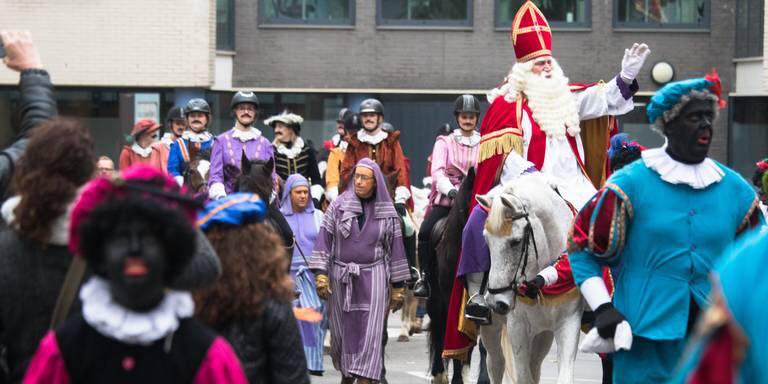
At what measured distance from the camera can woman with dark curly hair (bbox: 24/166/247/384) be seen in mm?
4266

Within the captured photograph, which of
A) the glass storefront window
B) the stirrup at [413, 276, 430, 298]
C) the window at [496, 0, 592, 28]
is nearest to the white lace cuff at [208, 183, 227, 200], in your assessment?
the stirrup at [413, 276, 430, 298]

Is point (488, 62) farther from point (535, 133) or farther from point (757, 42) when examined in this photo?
point (535, 133)

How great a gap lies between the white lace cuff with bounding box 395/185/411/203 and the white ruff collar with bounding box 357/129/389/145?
1.70 ft

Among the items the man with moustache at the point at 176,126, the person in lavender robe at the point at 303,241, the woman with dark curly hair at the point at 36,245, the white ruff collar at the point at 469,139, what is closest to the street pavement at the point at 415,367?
the person in lavender robe at the point at 303,241

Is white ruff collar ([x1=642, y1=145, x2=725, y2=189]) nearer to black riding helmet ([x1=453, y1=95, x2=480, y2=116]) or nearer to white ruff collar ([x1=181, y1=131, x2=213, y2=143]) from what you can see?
black riding helmet ([x1=453, y1=95, x2=480, y2=116])

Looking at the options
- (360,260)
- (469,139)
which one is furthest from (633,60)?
(469,139)

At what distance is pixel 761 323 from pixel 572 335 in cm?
578

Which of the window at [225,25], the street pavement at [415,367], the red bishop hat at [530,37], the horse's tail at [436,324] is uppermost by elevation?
the window at [225,25]

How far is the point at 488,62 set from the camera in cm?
2877

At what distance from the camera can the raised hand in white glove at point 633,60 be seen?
412 inches

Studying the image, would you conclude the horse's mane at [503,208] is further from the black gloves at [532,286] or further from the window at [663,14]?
the window at [663,14]

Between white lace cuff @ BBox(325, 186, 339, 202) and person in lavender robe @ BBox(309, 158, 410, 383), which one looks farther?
white lace cuff @ BBox(325, 186, 339, 202)

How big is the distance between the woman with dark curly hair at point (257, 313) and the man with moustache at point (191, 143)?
10.0 m

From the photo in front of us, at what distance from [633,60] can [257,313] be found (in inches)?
228
